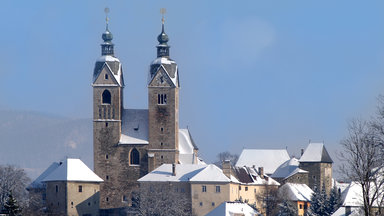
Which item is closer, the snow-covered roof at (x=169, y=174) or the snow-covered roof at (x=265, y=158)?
the snow-covered roof at (x=169, y=174)

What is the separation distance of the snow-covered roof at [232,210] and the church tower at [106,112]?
13.9 meters

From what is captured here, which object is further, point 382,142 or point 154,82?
point 154,82

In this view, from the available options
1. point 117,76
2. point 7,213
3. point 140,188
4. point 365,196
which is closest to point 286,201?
point 140,188

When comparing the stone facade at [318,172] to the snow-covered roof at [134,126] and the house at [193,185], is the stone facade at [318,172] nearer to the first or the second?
the house at [193,185]

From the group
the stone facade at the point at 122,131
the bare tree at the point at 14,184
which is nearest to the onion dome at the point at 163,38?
the stone facade at the point at 122,131

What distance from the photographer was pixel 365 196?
41.8 m

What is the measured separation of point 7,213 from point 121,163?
1558 inches

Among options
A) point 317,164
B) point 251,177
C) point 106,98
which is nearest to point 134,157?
point 106,98

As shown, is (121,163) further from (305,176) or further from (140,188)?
(305,176)

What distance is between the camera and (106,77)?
99.8 m

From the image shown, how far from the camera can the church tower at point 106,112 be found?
99688 millimetres

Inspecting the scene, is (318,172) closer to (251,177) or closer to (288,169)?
(288,169)

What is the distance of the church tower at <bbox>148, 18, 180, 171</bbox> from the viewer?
99.6 metres

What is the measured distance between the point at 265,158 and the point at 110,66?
2882 centimetres
